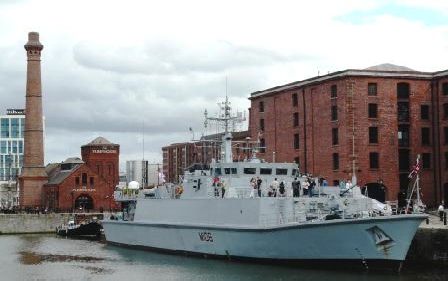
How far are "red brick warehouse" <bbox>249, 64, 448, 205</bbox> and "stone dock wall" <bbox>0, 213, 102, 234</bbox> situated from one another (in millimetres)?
26068

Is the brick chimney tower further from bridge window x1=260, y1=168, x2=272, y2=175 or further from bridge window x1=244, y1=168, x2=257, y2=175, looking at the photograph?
bridge window x1=260, y1=168, x2=272, y2=175

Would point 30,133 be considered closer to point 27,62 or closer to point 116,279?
point 27,62

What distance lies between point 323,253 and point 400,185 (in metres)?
24.8

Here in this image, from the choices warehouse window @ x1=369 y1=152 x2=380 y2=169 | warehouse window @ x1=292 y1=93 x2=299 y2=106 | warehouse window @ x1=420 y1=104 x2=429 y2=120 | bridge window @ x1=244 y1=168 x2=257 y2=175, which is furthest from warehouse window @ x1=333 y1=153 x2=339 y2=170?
bridge window @ x1=244 y1=168 x2=257 y2=175

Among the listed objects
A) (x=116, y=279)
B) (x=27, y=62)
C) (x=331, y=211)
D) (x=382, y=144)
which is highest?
(x=27, y=62)

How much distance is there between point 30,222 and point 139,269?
36.9 metres

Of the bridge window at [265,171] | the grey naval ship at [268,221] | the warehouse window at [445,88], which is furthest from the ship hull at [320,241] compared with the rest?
the warehouse window at [445,88]

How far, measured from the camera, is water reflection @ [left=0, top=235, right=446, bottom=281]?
31203mm

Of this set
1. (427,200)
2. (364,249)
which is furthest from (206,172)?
(427,200)

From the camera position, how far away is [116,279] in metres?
32.8

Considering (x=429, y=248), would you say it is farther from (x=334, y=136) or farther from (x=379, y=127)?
(x=334, y=136)

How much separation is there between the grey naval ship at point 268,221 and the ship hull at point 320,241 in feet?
0.13

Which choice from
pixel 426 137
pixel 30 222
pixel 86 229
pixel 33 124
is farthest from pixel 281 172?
pixel 33 124

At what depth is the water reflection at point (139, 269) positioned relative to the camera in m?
31.2
